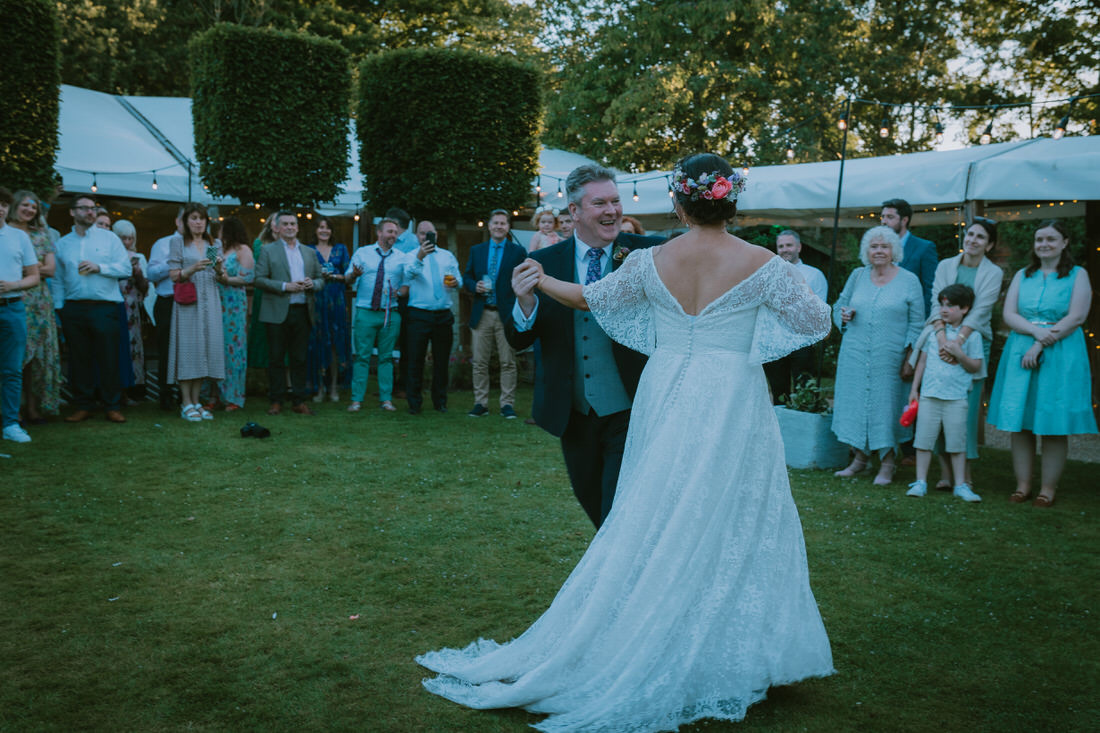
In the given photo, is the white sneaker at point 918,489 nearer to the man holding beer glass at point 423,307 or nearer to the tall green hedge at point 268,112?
the man holding beer glass at point 423,307

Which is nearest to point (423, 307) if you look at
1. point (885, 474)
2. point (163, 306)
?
point (163, 306)

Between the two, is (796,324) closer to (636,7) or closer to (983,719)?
(983,719)

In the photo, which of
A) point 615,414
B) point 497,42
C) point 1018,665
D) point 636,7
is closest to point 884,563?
point 1018,665

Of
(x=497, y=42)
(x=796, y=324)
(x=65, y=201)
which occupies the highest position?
(x=497, y=42)

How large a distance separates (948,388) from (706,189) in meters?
4.40

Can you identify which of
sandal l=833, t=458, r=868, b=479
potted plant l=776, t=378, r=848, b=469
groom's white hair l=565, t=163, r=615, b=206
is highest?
groom's white hair l=565, t=163, r=615, b=206

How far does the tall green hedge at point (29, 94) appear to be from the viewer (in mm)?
9638

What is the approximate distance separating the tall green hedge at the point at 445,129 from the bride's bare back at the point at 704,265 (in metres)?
9.59

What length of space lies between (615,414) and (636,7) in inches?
823

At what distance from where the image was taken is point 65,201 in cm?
1429

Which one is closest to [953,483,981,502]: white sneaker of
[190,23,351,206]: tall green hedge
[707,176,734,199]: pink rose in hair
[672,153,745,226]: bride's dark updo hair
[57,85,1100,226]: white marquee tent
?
[57,85,1100,226]: white marquee tent

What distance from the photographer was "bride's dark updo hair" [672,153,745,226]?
3.03 m

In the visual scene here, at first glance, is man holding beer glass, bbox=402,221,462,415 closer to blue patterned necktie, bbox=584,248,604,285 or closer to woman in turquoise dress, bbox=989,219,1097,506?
woman in turquoise dress, bbox=989,219,1097,506

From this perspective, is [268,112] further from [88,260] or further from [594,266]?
[594,266]
